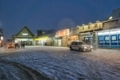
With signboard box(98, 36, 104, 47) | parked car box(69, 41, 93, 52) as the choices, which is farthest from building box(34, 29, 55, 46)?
parked car box(69, 41, 93, 52)

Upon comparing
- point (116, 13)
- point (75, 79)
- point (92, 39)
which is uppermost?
point (116, 13)

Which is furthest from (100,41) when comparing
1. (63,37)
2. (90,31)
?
(63,37)

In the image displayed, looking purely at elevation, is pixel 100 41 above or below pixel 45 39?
below

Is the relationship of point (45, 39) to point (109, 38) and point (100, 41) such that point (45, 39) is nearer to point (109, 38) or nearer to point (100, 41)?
point (100, 41)

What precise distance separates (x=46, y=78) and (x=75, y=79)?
1.43m

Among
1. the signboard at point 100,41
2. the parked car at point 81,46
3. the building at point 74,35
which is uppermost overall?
the building at point 74,35

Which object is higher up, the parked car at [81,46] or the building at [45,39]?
the building at [45,39]

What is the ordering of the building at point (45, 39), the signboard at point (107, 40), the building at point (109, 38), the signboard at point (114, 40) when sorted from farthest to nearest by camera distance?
the building at point (45, 39), the signboard at point (107, 40), the signboard at point (114, 40), the building at point (109, 38)

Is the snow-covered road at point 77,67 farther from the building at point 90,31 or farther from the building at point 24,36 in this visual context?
the building at point 24,36

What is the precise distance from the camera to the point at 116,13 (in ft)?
171

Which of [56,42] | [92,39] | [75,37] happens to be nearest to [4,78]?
[92,39]

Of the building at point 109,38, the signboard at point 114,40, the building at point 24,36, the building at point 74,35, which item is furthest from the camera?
the building at point 24,36

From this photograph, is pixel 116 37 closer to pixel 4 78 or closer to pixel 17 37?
pixel 4 78

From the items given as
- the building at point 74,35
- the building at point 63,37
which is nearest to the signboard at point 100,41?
the building at point 74,35
